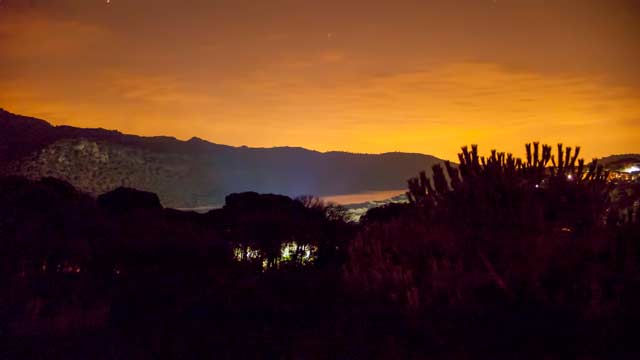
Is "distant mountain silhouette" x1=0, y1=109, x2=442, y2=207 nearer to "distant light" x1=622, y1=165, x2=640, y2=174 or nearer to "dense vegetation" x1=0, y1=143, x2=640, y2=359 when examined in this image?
"dense vegetation" x1=0, y1=143, x2=640, y2=359

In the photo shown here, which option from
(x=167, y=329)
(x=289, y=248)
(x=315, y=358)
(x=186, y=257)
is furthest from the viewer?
(x=289, y=248)

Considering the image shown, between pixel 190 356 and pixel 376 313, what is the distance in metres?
2.78

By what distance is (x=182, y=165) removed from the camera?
6375 cm

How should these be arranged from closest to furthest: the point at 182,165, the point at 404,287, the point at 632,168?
the point at 404,287
the point at 632,168
the point at 182,165

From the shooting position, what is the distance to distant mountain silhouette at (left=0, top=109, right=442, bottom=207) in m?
53.3

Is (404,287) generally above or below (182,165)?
below

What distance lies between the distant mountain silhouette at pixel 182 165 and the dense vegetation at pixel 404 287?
118ft

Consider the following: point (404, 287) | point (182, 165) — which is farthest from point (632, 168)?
point (182, 165)

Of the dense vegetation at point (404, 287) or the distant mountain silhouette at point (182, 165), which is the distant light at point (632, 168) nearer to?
the dense vegetation at point (404, 287)

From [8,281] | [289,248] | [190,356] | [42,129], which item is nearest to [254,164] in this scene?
[42,129]

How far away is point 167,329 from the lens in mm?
9594

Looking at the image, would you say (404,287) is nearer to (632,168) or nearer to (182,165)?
(632,168)

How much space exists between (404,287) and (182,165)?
5505 cm

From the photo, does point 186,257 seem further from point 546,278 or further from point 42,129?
point 42,129
